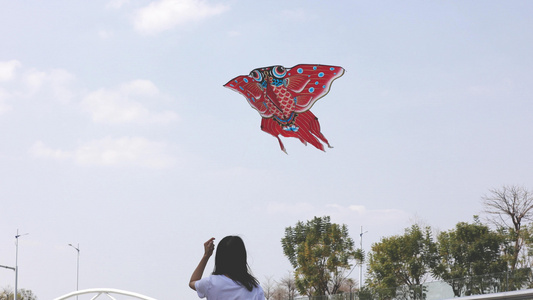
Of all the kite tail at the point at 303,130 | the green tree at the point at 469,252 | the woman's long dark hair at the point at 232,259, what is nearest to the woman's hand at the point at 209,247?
the woman's long dark hair at the point at 232,259

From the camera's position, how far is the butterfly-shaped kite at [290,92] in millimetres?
10594

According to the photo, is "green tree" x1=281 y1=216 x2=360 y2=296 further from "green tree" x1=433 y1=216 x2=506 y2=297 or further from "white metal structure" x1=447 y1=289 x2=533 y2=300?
"white metal structure" x1=447 y1=289 x2=533 y2=300

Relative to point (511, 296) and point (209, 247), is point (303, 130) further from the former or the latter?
point (209, 247)

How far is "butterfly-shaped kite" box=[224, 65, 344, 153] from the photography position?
10.6 m

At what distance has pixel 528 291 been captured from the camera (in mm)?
5082

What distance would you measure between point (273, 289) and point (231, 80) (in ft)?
150

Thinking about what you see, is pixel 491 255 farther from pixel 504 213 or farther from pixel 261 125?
pixel 261 125

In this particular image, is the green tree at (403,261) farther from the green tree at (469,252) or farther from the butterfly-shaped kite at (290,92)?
the butterfly-shaped kite at (290,92)

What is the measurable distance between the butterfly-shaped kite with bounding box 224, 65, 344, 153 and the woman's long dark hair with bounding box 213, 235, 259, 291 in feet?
22.9

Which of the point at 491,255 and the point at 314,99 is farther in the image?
the point at 491,255

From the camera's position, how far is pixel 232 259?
11.3ft

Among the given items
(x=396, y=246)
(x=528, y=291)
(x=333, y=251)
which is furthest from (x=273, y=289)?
(x=528, y=291)

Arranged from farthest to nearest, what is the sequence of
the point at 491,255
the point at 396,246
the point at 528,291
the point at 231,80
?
the point at 396,246, the point at 491,255, the point at 231,80, the point at 528,291

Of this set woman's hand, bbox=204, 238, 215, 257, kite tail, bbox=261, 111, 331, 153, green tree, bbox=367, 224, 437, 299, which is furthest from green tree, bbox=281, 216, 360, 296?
woman's hand, bbox=204, 238, 215, 257
